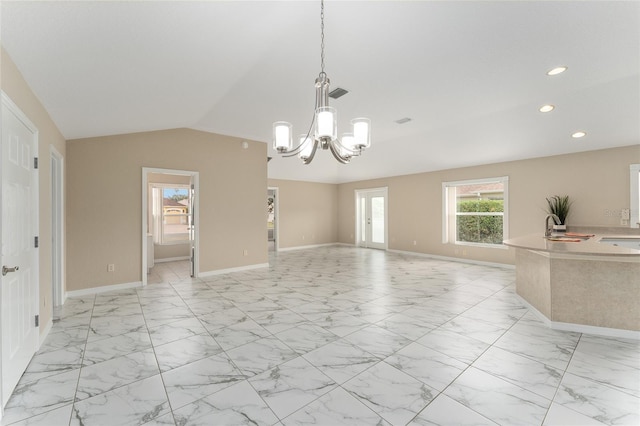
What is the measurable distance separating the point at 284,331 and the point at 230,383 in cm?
96

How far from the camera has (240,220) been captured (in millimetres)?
5969

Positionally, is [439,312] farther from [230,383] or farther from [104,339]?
[104,339]

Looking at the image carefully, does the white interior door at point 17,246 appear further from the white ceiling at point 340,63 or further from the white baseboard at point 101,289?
the white baseboard at point 101,289

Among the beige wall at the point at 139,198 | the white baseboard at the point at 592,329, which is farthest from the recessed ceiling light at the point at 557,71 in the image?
the beige wall at the point at 139,198

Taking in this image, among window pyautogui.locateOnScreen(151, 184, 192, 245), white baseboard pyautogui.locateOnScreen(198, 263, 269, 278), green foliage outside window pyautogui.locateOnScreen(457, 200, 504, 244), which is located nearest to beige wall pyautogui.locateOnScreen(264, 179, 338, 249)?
window pyautogui.locateOnScreen(151, 184, 192, 245)

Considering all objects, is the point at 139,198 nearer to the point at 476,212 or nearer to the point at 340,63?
the point at 340,63

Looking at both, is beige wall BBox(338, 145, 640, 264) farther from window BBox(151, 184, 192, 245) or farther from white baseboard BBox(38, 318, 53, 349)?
white baseboard BBox(38, 318, 53, 349)

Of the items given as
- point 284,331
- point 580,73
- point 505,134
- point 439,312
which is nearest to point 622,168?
point 505,134

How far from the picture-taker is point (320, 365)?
7.64 feet

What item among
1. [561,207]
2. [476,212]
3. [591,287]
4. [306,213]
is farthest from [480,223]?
[306,213]

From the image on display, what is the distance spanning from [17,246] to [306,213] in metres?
7.89

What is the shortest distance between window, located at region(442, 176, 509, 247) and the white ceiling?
1.73 m

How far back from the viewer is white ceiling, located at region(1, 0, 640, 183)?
1.97 m

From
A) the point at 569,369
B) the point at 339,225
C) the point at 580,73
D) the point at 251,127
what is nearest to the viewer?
the point at 569,369
